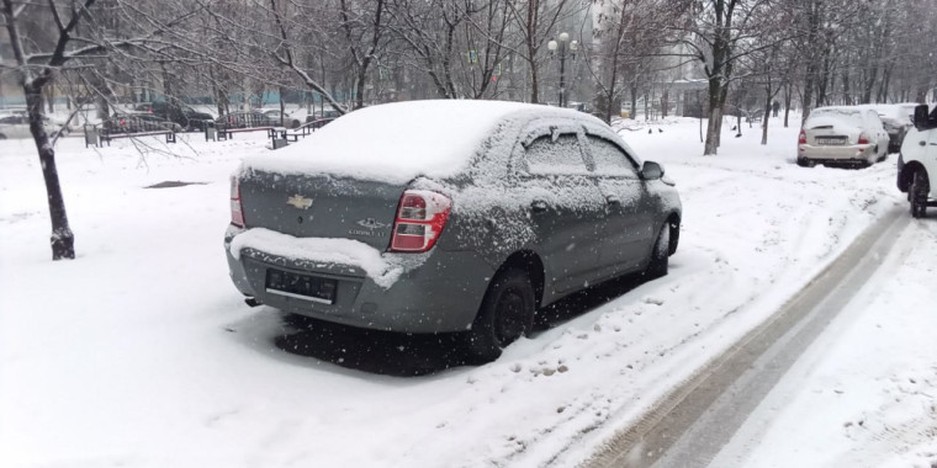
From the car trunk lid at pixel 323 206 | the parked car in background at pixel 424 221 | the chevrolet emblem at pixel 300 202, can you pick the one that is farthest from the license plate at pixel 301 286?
the chevrolet emblem at pixel 300 202

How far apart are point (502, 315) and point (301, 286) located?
1301 millimetres

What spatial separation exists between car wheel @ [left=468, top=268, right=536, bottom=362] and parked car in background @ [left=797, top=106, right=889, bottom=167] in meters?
15.0

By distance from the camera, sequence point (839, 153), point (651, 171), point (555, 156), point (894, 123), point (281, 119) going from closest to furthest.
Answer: point (555, 156) < point (651, 171) < point (839, 153) < point (894, 123) < point (281, 119)

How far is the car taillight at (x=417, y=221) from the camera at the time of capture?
3.74 m

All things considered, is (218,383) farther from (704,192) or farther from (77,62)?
(704,192)

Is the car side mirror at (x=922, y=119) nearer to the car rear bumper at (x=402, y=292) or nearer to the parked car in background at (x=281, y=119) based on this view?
the car rear bumper at (x=402, y=292)

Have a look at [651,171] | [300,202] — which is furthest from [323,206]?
[651,171]

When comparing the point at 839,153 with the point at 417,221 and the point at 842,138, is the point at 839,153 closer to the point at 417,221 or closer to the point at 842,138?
the point at 842,138

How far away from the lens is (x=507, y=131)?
→ 452cm

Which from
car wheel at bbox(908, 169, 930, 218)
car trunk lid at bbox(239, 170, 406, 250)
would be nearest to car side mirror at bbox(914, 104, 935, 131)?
car wheel at bbox(908, 169, 930, 218)

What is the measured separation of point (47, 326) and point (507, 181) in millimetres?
3285

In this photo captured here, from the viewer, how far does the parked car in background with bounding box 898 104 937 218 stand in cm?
946

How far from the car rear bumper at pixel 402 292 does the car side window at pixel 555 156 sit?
0.99 m

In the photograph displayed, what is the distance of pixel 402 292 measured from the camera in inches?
147
